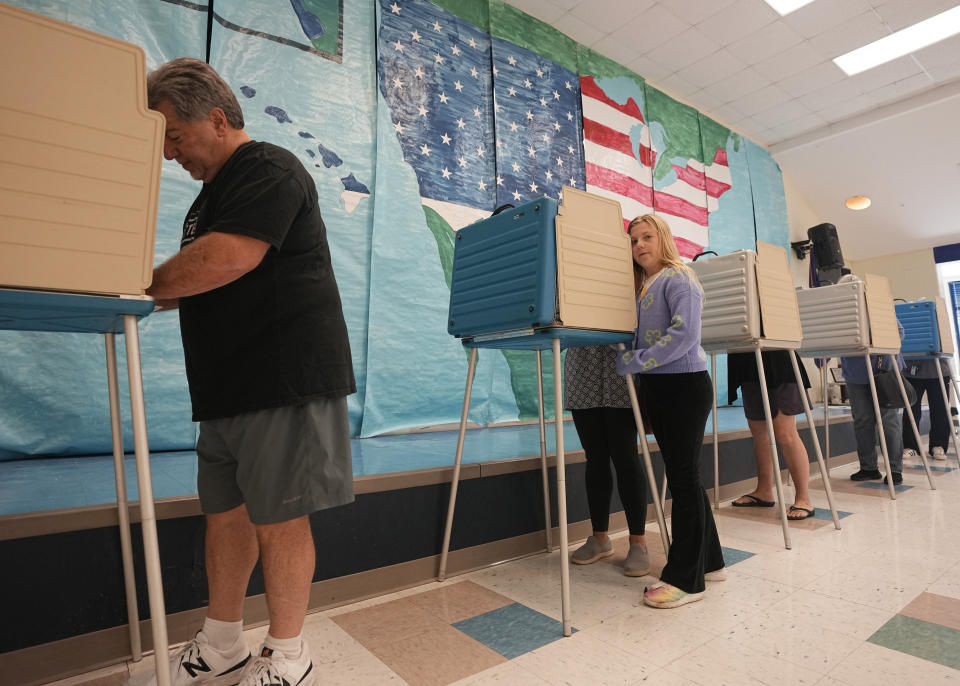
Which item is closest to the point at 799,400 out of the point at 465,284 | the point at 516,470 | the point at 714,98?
the point at 516,470

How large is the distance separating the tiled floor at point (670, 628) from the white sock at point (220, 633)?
15 centimetres

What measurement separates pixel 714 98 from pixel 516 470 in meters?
5.19

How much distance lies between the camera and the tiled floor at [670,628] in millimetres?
1191

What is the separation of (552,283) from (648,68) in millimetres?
4550

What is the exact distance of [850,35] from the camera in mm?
4617

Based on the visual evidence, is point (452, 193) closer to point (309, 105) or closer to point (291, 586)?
point (309, 105)

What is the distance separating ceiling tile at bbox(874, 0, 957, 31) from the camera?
4242 mm

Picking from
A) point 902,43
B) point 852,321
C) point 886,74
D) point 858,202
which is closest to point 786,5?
point 902,43

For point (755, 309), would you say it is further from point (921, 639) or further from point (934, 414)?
point (934, 414)

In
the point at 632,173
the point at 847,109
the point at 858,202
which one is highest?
the point at 847,109

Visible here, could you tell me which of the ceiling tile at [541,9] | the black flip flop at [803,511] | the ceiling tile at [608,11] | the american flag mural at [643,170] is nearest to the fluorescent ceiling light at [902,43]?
the american flag mural at [643,170]

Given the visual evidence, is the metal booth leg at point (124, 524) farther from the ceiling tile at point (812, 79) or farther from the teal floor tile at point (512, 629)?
the ceiling tile at point (812, 79)

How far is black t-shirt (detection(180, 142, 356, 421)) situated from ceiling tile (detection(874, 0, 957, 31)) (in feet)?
17.3

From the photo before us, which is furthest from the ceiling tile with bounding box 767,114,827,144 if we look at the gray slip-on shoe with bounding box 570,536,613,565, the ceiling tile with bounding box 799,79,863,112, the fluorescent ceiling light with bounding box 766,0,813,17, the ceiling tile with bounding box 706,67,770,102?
the gray slip-on shoe with bounding box 570,536,613,565
